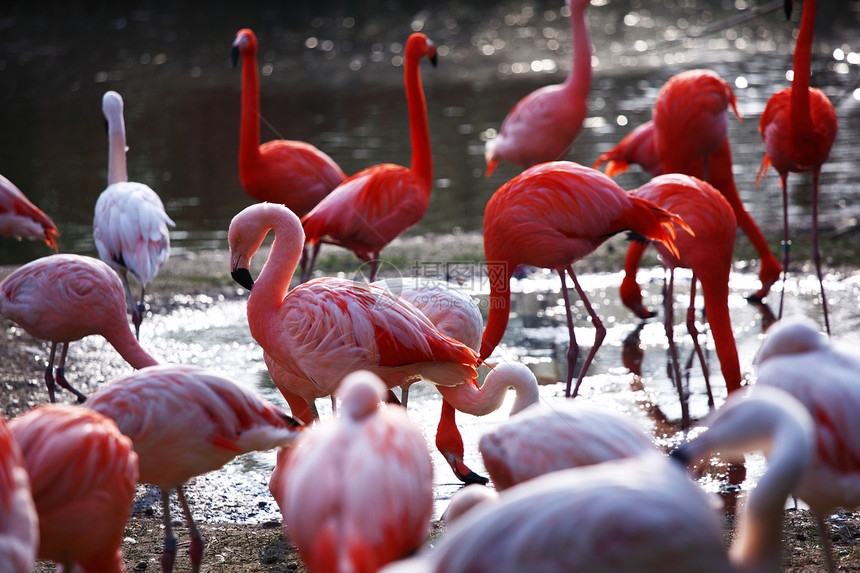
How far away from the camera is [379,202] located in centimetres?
484

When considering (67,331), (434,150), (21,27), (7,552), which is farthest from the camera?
(21,27)

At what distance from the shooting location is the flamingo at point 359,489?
6.15ft

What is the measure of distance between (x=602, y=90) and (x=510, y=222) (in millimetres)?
9177

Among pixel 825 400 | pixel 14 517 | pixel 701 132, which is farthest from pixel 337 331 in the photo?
pixel 701 132

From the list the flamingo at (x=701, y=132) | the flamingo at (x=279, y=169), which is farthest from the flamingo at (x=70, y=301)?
the flamingo at (x=701, y=132)

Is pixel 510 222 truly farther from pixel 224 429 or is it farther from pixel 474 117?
pixel 474 117

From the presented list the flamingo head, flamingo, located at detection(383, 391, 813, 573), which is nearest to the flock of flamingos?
flamingo, located at detection(383, 391, 813, 573)

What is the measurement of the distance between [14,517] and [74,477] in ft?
1.15

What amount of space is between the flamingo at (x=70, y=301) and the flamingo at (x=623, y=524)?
2.35 metres

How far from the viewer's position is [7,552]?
5.99 feet

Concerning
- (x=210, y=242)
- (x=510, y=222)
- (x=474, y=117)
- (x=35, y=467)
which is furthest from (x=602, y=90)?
(x=35, y=467)

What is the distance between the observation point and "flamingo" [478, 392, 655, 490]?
93.5 inches

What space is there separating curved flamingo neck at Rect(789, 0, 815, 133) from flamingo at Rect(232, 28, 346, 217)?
2817 mm

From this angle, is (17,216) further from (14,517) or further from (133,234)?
(14,517)
